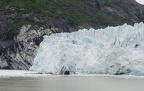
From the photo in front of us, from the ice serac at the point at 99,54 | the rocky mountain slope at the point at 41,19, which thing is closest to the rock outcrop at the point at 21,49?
the rocky mountain slope at the point at 41,19

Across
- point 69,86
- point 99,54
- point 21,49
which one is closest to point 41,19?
point 21,49

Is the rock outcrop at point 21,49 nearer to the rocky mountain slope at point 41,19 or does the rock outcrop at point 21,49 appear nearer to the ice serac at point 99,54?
the rocky mountain slope at point 41,19

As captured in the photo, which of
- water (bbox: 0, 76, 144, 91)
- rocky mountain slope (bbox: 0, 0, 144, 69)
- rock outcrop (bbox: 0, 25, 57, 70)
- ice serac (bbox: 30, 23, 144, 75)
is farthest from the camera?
rocky mountain slope (bbox: 0, 0, 144, 69)

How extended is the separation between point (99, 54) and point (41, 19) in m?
37.9

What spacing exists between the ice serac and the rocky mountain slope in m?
18.2

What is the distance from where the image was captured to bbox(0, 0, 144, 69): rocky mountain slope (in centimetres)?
7238

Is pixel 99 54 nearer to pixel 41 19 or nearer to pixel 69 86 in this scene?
pixel 69 86

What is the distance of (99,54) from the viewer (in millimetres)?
49062

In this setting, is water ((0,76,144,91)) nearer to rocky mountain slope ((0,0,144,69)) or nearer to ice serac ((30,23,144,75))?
ice serac ((30,23,144,75))

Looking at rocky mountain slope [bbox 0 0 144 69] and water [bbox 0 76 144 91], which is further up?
rocky mountain slope [bbox 0 0 144 69]

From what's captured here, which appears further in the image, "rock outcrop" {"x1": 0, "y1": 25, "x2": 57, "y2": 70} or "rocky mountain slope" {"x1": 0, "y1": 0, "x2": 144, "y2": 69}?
"rocky mountain slope" {"x1": 0, "y1": 0, "x2": 144, "y2": 69}

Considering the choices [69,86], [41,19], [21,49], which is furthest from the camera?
[41,19]

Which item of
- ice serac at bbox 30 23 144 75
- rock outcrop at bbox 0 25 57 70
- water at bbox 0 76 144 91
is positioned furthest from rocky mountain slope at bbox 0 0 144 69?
water at bbox 0 76 144 91

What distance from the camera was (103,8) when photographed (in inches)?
4690
